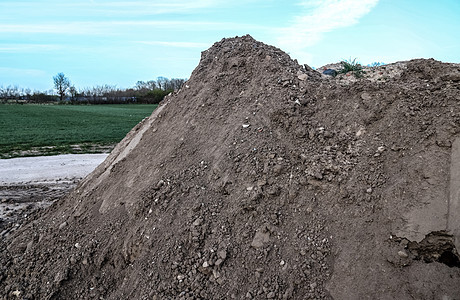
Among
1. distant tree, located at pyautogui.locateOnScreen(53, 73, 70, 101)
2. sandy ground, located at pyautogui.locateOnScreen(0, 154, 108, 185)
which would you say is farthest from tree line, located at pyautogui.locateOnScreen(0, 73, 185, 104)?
sandy ground, located at pyautogui.locateOnScreen(0, 154, 108, 185)

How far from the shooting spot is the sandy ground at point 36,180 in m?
7.76

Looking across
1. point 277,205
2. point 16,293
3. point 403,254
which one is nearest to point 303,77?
point 277,205

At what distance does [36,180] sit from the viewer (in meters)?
9.84

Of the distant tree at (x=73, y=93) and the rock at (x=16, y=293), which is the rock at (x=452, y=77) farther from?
the distant tree at (x=73, y=93)

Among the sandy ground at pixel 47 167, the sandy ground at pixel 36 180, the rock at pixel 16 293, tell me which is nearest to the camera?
the rock at pixel 16 293

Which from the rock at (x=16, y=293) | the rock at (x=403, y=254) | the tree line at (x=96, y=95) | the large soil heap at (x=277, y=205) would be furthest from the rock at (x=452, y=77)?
the tree line at (x=96, y=95)

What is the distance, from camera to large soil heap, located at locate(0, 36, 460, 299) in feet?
11.5

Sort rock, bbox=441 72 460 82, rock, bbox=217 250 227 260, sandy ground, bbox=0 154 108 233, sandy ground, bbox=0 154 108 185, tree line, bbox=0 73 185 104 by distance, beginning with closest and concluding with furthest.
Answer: rock, bbox=217 250 227 260, rock, bbox=441 72 460 82, sandy ground, bbox=0 154 108 233, sandy ground, bbox=0 154 108 185, tree line, bbox=0 73 185 104

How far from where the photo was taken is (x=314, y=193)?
409 cm

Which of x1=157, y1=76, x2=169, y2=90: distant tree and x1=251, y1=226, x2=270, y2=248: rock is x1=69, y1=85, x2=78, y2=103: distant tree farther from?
x1=251, y1=226, x2=270, y2=248: rock

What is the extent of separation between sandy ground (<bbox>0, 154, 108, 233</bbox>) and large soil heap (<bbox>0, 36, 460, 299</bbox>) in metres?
2.20

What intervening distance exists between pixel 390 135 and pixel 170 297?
316 centimetres

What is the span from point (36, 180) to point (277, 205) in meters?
8.33

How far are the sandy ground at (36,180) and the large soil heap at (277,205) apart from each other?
7.21 ft
